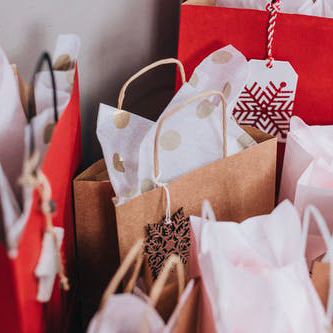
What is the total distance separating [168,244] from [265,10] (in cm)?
42

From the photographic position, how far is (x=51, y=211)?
0.52m

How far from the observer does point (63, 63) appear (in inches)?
26.6

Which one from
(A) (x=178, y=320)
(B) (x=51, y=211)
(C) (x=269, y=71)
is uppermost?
(C) (x=269, y=71)

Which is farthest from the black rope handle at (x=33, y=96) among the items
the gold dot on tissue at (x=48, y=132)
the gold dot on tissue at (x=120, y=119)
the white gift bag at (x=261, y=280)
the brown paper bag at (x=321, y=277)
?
the brown paper bag at (x=321, y=277)

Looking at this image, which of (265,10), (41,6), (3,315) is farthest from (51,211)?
(265,10)

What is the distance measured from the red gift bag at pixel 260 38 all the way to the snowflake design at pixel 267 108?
4cm

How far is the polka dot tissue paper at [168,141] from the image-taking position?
689mm

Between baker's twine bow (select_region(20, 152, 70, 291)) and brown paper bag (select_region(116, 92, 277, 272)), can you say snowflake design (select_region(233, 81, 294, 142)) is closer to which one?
brown paper bag (select_region(116, 92, 277, 272))

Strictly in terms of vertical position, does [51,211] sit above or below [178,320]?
above

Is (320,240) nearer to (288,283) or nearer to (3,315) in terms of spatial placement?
(288,283)


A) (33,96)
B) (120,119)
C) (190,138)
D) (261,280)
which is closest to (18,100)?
(33,96)

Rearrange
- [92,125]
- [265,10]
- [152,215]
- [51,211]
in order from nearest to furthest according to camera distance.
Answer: [51,211], [152,215], [265,10], [92,125]

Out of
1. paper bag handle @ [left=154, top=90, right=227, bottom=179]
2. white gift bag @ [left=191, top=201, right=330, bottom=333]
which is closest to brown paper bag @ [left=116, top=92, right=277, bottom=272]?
paper bag handle @ [left=154, top=90, right=227, bottom=179]

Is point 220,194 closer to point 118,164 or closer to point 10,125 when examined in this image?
point 118,164
